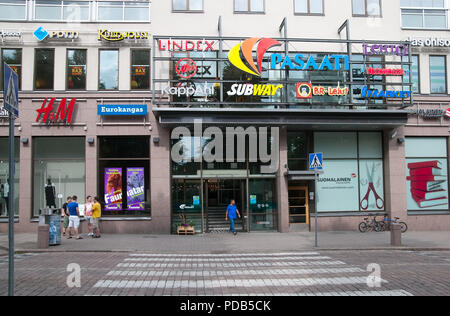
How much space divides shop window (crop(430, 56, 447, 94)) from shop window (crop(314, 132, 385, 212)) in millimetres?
3829

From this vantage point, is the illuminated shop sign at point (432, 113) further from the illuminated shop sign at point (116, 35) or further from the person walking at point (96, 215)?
the person walking at point (96, 215)

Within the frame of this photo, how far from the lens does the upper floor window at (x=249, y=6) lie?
20.4 meters

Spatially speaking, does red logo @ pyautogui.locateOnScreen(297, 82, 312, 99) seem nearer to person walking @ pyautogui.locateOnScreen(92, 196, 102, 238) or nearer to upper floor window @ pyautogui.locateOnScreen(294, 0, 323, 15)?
upper floor window @ pyautogui.locateOnScreen(294, 0, 323, 15)

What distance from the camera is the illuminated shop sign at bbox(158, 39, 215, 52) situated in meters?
18.4

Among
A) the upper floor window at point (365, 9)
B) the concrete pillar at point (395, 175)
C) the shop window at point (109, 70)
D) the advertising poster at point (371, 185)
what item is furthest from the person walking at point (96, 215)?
the upper floor window at point (365, 9)

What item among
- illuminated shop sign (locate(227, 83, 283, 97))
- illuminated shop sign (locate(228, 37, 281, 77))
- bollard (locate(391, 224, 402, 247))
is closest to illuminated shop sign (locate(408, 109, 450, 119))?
illuminated shop sign (locate(227, 83, 283, 97))

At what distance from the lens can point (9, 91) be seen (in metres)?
6.22

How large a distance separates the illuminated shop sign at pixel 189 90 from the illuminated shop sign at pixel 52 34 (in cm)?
525

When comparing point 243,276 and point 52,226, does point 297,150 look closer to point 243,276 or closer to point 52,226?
point 52,226

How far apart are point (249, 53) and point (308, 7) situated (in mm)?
4434

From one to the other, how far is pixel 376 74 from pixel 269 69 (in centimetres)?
526
